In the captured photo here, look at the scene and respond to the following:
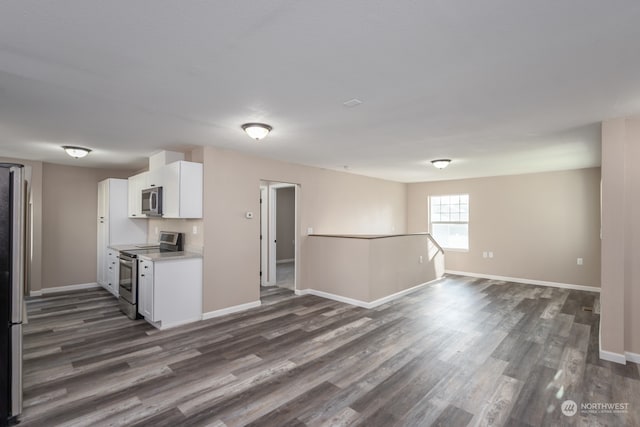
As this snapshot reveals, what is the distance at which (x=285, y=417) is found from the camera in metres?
2.19

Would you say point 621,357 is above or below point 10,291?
below

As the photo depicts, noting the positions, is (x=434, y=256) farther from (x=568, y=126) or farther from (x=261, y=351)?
(x=261, y=351)

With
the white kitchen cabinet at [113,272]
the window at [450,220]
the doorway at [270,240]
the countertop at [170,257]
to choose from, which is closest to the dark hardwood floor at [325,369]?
the white kitchen cabinet at [113,272]

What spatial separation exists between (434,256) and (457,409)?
15.4ft

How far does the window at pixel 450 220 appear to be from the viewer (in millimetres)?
7703

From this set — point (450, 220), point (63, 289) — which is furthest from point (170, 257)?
point (450, 220)

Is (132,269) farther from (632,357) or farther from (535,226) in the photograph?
(535,226)

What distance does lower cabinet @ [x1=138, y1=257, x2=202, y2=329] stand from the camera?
3902 mm

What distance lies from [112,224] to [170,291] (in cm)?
273

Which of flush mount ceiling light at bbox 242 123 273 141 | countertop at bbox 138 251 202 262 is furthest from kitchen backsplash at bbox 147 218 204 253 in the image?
flush mount ceiling light at bbox 242 123 273 141

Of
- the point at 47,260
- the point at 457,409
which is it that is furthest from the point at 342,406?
the point at 47,260

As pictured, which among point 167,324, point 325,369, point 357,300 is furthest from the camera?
point 357,300

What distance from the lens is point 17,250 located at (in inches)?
84.6

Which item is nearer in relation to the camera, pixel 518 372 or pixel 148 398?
pixel 148 398
